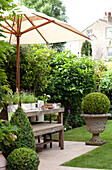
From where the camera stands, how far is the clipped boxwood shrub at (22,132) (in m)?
4.21

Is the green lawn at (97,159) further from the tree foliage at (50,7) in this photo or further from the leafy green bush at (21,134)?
the tree foliage at (50,7)

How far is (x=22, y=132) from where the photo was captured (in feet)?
14.0

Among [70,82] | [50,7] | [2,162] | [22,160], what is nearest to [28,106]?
[2,162]

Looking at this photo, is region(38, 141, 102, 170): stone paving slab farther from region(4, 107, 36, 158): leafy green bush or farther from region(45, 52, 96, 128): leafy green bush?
region(45, 52, 96, 128): leafy green bush

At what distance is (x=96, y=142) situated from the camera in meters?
6.71

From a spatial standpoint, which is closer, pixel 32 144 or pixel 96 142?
pixel 32 144

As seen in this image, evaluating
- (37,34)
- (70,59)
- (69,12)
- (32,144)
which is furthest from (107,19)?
(32,144)

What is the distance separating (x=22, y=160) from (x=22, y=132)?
1.56 feet

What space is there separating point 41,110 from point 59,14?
75.9ft

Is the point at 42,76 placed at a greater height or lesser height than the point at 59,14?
lesser

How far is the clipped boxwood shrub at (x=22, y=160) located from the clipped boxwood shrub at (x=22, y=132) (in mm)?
230

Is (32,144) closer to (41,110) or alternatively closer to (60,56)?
(41,110)

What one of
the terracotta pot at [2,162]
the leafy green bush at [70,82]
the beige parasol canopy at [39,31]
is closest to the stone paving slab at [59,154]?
the terracotta pot at [2,162]

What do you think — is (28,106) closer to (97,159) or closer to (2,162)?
(97,159)
